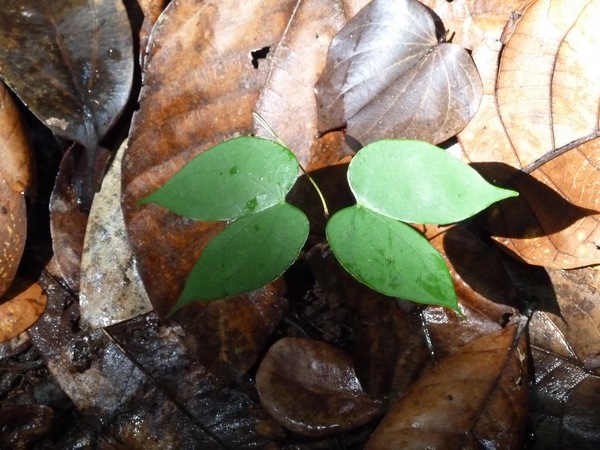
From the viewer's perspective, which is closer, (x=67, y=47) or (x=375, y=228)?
(x=375, y=228)

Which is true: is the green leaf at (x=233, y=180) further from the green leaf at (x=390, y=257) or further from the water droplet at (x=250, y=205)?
the green leaf at (x=390, y=257)

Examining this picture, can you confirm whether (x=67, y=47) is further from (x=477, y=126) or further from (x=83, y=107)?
(x=477, y=126)

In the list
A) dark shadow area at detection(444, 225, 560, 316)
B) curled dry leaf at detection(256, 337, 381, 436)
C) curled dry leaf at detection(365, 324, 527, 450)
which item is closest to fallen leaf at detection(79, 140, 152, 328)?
curled dry leaf at detection(256, 337, 381, 436)

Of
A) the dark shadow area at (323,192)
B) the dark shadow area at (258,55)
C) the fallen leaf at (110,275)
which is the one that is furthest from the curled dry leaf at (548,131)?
the fallen leaf at (110,275)

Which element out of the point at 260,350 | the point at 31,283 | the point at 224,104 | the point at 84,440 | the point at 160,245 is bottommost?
the point at 84,440

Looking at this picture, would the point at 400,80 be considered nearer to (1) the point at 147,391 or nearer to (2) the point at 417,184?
(2) the point at 417,184

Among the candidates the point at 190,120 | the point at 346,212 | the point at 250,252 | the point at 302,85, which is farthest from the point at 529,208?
the point at 190,120

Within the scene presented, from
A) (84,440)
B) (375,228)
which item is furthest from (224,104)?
(84,440)

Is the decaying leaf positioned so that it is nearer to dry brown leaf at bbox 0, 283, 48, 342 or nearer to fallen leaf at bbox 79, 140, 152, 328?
fallen leaf at bbox 79, 140, 152, 328
